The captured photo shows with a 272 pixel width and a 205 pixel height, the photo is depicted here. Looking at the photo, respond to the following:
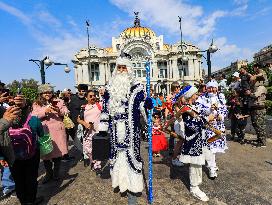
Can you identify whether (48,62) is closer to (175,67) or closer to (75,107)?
(75,107)

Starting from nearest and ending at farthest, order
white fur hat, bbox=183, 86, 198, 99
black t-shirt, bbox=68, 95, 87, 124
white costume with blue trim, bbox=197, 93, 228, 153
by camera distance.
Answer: white fur hat, bbox=183, 86, 198, 99 < white costume with blue trim, bbox=197, 93, 228, 153 < black t-shirt, bbox=68, 95, 87, 124

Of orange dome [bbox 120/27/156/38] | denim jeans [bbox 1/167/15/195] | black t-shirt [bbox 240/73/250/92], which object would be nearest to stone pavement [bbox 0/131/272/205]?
denim jeans [bbox 1/167/15/195]

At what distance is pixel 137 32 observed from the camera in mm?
67750

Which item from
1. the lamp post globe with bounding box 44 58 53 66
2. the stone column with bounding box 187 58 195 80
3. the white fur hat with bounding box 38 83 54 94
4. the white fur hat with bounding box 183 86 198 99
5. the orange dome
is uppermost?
the orange dome

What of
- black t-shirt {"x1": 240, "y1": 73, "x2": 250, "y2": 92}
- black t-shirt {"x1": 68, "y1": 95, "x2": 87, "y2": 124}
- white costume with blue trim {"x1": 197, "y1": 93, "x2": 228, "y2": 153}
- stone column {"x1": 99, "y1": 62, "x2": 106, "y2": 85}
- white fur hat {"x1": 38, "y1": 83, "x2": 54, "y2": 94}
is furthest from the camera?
stone column {"x1": 99, "y1": 62, "x2": 106, "y2": 85}

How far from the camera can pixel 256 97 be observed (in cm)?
778

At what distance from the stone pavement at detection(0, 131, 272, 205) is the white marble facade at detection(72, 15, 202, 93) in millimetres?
55378

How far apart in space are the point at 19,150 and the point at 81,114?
244cm

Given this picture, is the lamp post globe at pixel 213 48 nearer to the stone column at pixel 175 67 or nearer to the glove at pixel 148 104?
the glove at pixel 148 104

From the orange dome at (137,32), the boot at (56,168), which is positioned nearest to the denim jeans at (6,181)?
the boot at (56,168)

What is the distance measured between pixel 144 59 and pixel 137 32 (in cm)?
950

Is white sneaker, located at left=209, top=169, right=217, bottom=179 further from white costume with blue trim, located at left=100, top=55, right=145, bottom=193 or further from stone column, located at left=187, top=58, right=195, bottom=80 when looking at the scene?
stone column, located at left=187, top=58, right=195, bottom=80

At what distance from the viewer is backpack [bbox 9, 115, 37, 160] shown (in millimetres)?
3990

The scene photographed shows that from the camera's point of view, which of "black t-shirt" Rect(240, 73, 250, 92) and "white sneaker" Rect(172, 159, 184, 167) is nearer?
"white sneaker" Rect(172, 159, 184, 167)
